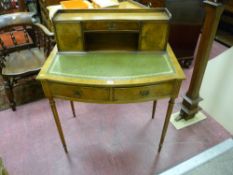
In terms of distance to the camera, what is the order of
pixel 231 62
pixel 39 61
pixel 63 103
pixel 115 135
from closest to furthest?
pixel 115 135, pixel 39 61, pixel 63 103, pixel 231 62

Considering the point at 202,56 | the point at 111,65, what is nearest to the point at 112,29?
the point at 111,65

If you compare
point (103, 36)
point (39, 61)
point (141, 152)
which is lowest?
point (141, 152)

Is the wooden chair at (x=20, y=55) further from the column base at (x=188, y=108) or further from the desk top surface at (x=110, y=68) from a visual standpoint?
the column base at (x=188, y=108)

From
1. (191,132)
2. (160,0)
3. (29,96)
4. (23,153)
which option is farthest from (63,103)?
(160,0)

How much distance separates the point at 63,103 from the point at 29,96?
36cm

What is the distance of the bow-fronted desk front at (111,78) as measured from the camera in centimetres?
105

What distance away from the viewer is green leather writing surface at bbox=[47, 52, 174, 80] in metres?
1.09

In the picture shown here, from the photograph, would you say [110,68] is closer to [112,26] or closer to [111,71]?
[111,71]

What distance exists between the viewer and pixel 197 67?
60.5 inches

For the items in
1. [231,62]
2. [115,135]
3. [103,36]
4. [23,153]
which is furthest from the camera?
[231,62]

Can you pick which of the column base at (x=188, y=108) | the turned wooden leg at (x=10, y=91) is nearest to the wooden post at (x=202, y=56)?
the column base at (x=188, y=108)

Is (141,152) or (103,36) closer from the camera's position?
(103,36)

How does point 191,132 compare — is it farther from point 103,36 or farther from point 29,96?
point 29,96

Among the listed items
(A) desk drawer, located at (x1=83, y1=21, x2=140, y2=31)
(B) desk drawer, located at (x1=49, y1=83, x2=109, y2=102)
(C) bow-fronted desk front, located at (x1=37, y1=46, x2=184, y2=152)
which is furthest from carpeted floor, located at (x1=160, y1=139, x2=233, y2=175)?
(A) desk drawer, located at (x1=83, y1=21, x2=140, y2=31)
